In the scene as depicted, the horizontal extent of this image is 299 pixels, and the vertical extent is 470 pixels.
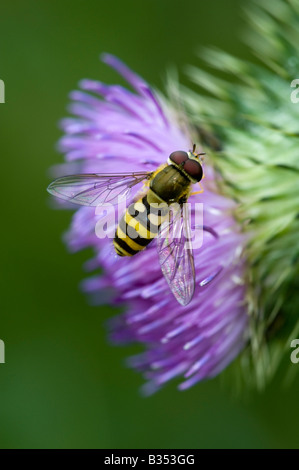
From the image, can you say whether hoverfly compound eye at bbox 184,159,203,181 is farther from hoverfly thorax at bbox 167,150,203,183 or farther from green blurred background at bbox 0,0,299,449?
green blurred background at bbox 0,0,299,449

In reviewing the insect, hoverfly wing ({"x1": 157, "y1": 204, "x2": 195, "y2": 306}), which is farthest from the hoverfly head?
hoverfly wing ({"x1": 157, "y1": 204, "x2": 195, "y2": 306})

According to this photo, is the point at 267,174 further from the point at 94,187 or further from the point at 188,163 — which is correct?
the point at 94,187

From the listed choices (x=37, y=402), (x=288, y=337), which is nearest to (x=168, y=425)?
(x=37, y=402)

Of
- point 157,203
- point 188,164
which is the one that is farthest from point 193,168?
point 157,203

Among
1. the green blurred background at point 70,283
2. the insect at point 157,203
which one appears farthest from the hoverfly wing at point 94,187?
the green blurred background at point 70,283

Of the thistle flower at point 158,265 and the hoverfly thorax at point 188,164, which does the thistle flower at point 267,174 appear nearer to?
the thistle flower at point 158,265

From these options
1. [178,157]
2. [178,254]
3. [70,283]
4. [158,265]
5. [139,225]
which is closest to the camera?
[178,254]
